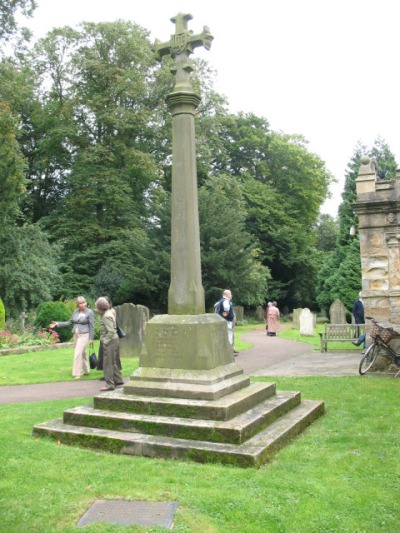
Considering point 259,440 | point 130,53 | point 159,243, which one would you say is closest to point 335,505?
point 259,440

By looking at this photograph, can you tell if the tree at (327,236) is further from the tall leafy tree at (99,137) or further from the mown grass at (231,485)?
the mown grass at (231,485)

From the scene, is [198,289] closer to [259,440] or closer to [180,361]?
[180,361]

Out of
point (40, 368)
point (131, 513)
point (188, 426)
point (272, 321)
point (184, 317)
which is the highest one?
point (184, 317)

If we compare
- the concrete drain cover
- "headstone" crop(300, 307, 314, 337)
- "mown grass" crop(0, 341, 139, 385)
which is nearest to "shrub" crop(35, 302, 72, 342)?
"mown grass" crop(0, 341, 139, 385)

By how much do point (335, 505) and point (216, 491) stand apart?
1.01m

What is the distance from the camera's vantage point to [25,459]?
212 inches

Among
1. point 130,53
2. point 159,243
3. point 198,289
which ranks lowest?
point 198,289

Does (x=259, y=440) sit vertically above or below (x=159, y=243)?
below

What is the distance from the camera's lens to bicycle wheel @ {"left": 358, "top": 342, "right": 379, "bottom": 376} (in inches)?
432

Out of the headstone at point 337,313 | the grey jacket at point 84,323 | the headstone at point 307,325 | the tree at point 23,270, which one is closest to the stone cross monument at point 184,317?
the grey jacket at point 84,323

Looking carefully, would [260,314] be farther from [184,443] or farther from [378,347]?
[184,443]

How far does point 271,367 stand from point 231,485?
8464 mm

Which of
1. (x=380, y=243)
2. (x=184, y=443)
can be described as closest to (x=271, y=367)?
(x=380, y=243)

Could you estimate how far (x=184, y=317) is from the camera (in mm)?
6734
